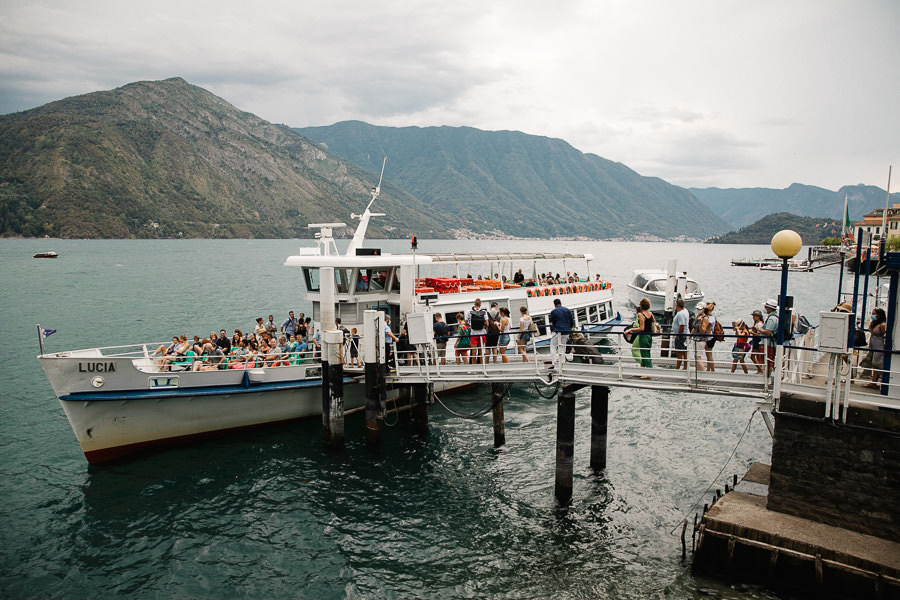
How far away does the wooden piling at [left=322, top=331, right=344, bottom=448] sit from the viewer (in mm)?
19016

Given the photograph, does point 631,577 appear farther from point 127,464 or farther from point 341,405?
point 127,464

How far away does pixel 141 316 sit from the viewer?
183 ft

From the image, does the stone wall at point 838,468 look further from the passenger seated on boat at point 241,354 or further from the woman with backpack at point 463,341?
the passenger seated on boat at point 241,354

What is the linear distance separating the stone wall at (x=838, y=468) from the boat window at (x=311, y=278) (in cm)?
1678

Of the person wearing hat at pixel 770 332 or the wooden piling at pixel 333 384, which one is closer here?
the person wearing hat at pixel 770 332

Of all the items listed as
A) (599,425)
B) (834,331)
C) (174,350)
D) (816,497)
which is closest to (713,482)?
(599,425)

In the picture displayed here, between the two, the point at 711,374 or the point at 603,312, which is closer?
the point at 711,374

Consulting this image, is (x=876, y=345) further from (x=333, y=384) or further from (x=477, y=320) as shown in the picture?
(x=333, y=384)

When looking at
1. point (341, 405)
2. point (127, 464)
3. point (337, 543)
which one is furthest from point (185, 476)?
point (337, 543)

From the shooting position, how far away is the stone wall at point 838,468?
10750mm

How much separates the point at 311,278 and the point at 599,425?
1239cm

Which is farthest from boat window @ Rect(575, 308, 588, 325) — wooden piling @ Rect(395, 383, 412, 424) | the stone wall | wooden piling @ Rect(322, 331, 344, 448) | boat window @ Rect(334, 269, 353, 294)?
the stone wall

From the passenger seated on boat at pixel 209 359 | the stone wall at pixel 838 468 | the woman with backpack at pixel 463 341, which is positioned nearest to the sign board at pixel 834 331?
the stone wall at pixel 838 468

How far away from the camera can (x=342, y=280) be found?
22.1 meters
